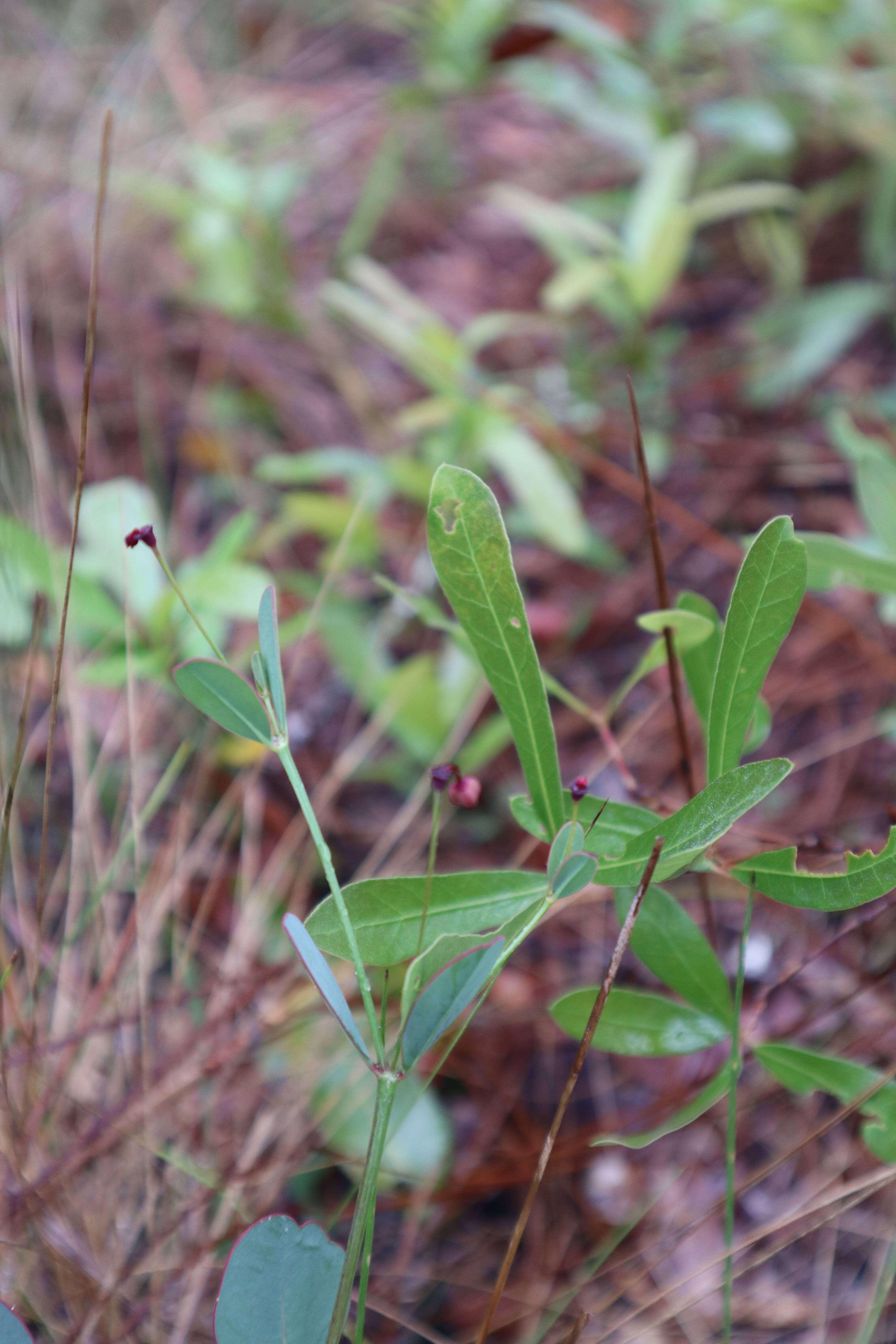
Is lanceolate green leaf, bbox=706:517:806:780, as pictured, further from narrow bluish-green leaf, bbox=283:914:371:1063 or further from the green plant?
narrow bluish-green leaf, bbox=283:914:371:1063

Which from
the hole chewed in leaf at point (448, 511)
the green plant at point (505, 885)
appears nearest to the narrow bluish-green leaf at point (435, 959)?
the green plant at point (505, 885)

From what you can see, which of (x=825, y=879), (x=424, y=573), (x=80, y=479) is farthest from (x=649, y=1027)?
(x=424, y=573)

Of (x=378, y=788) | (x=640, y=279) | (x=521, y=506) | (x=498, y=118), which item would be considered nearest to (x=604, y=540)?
(x=521, y=506)

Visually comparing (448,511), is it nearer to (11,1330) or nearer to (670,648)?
(670,648)

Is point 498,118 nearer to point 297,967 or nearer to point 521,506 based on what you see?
point 521,506

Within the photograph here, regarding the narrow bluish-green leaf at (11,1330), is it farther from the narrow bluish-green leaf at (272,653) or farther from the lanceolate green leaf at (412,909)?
the narrow bluish-green leaf at (272,653)

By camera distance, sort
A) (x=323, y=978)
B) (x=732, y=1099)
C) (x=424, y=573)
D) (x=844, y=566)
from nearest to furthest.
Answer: (x=323, y=978) → (x=732, y=1099) → (x=844, y=566) → (x=424, y=573)
